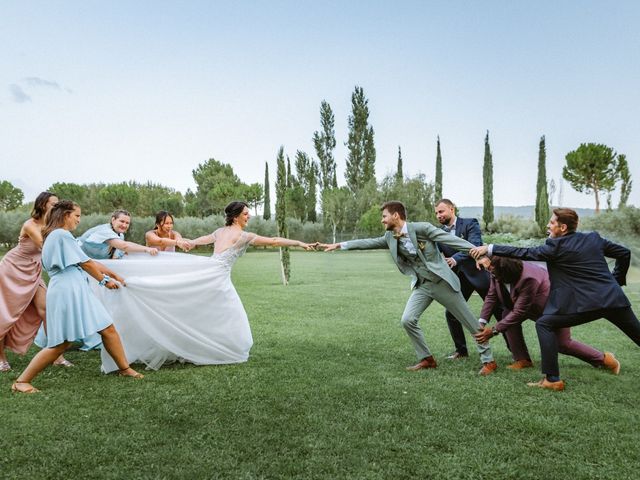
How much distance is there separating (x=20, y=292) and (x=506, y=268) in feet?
21.1

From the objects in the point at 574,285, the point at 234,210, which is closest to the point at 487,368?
the point at 574,285

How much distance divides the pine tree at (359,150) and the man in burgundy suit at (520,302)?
68.6 metres

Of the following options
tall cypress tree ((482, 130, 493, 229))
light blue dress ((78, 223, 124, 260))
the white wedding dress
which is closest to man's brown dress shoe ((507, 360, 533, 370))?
the white wedding dress

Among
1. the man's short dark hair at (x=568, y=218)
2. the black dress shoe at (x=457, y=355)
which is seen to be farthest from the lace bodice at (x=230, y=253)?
the man's short dark hair at (x=568, y=218)

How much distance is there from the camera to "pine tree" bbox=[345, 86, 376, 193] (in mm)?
75500

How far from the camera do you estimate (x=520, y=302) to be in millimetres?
6488

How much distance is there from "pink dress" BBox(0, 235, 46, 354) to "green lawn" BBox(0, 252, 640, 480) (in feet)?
1.50

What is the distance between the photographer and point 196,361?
6.96 meters

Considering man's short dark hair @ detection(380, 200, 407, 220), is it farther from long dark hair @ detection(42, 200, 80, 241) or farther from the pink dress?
the pink dress

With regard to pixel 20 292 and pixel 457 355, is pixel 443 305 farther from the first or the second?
pixel 20 292

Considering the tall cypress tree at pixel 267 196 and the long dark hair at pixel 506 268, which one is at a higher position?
the tall cypress tree at pixel 267 196

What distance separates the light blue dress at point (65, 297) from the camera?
18.8ft

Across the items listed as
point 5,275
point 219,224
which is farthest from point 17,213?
point 5,275

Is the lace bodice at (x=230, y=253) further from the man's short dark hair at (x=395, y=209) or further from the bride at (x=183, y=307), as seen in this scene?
the man's short dark hair at (x=395, y=209)
